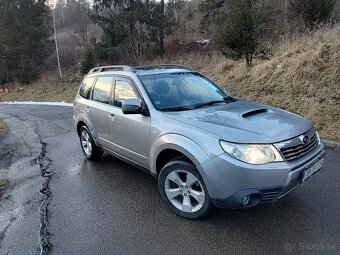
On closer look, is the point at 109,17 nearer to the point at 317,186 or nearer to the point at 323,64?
the point at 323,64

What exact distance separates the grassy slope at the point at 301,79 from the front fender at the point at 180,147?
3.83 metres

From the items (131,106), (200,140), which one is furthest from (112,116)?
(200,140)

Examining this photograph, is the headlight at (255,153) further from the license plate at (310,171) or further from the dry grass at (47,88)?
the dry grass at (47,88)

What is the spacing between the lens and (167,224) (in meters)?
3.66

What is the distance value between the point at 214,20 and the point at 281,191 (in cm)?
2276

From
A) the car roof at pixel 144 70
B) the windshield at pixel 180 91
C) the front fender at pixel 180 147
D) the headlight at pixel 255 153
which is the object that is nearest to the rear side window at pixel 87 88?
the car roof at pixel 144 70

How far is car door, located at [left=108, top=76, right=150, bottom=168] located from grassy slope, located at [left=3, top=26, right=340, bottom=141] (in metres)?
3.85

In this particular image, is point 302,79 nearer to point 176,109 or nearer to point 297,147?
point 176,109

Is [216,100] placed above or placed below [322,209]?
above

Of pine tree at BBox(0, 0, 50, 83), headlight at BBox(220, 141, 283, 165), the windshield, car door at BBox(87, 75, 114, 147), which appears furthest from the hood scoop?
pine tree at BBox(0, 0, 50, 83)

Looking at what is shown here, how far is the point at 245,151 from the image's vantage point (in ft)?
10.2

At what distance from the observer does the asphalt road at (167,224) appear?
3.21m

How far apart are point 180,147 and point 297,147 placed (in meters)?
1.24

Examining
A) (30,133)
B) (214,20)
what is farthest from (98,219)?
(214,20)
